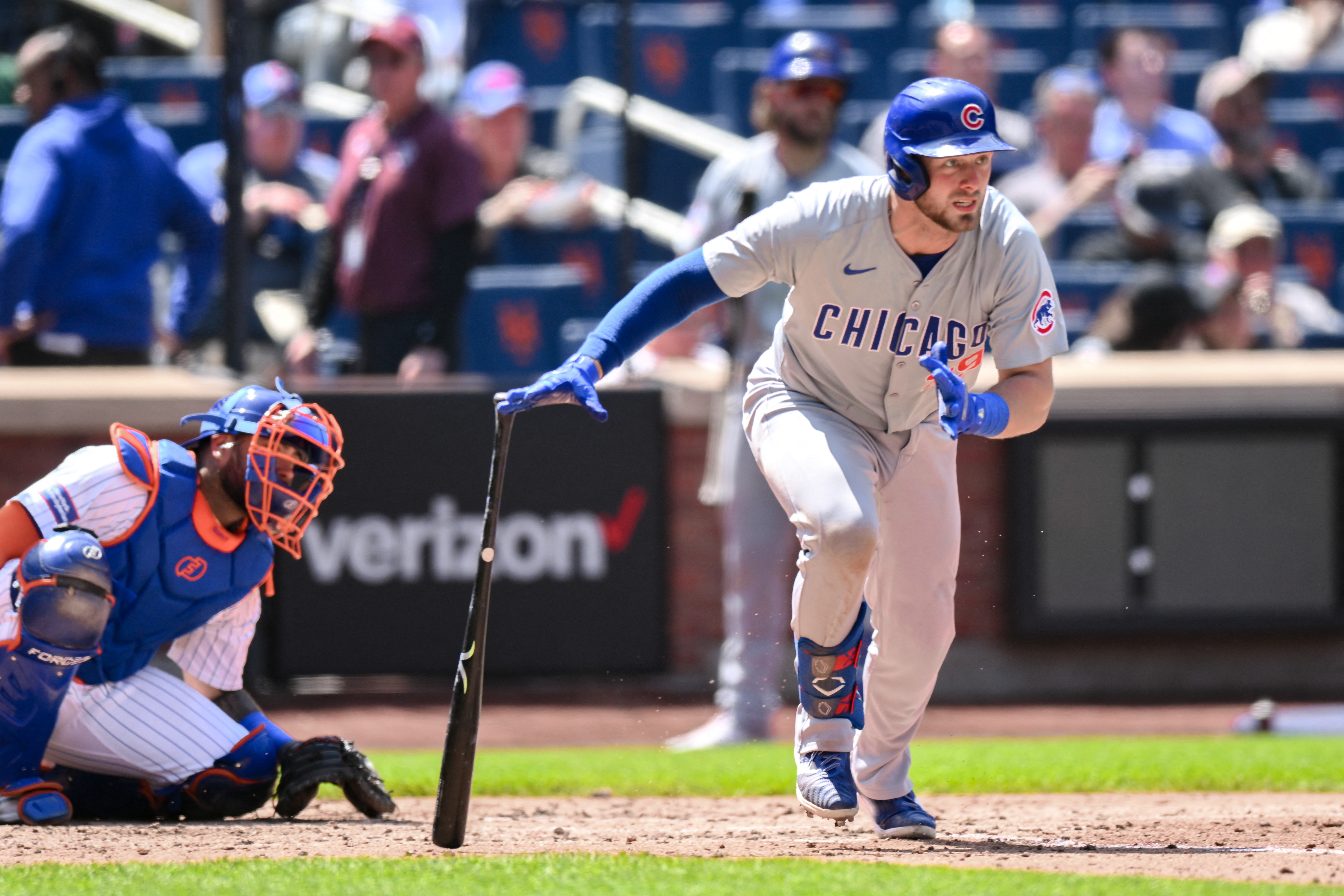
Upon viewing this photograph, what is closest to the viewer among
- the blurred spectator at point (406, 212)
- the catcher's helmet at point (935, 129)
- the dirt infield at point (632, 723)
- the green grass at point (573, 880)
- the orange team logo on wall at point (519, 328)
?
the green grass at point (573, 880)

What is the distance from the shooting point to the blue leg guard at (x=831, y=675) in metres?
4.70

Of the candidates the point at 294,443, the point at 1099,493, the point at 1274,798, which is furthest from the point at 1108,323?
the point at 294,443

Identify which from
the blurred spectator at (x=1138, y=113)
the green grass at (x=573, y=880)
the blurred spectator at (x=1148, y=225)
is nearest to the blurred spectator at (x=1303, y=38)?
the blurred spectator at (x=1138, y=113)

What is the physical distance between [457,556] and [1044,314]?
12.8 feet

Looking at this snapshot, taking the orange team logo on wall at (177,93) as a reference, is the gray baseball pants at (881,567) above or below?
below

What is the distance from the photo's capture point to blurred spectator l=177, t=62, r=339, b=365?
8.68 m

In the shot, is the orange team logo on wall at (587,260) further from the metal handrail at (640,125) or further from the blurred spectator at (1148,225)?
the blurred spectator at (1148,225)

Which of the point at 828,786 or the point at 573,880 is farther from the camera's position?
the point at 828,786

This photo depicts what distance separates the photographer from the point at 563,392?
4.28 m

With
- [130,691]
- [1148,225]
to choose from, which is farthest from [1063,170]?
[130,691]

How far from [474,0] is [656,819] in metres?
6.18

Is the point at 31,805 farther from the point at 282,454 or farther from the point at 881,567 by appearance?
the point at 881,567

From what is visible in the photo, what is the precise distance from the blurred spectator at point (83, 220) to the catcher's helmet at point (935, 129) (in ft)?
13.8

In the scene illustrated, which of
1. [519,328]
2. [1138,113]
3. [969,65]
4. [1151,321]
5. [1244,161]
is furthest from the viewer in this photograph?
[1138,113]
